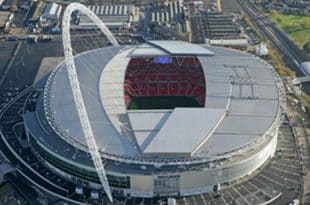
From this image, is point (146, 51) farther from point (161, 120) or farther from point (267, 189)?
point (267, 189)

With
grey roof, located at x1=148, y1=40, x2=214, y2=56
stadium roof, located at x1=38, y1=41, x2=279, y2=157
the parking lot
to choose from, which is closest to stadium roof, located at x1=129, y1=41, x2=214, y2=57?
grey roof, located at x1=148, y1=40, x2=214, y2=56

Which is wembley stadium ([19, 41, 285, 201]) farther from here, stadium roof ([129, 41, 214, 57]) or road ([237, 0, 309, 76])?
road ([237, 0, 309, 76])

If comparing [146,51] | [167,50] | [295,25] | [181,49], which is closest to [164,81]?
[167,50]

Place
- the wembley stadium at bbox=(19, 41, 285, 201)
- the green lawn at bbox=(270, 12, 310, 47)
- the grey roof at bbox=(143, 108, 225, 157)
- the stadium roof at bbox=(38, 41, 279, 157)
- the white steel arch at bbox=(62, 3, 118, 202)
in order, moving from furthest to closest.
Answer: the green lawn at bbox=(270, 12, 310, 47) → the stadium roof at bbox=(38, 41, 279, 157) → the grey roof at bbox=(143, 108, 225, 157) → the wembley stadium at bbox=(19, 41, 285, 201) → the white steel arch at bbox=(62, 3, 118, 202)

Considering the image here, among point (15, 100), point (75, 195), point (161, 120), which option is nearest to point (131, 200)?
point (75, 195)

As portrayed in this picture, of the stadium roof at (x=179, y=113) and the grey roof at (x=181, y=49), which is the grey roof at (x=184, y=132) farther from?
the grey roof at (x=181, y=49)

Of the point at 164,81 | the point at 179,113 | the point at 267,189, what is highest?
the point at 179,113

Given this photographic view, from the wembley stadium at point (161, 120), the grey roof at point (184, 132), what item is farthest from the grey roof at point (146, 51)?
the grey roof at point (184, 132)
